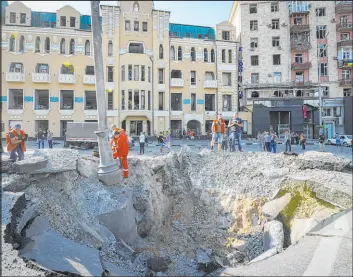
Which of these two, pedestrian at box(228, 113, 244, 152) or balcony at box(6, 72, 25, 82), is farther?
balcony at box(6, 72, 25, 82)

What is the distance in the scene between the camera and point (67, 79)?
32.1 metres

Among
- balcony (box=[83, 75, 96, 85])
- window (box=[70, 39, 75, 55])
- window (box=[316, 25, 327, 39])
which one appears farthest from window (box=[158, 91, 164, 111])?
window (box=[316, 25, 327, 39])

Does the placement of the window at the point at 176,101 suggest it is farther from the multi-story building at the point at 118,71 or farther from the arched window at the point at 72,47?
the arched window at the point at 72,47

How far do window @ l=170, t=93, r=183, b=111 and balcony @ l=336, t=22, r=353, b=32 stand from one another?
25.2m

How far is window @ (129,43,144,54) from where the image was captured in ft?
111

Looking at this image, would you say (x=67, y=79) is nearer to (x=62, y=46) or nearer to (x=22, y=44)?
(x=62, y=46)

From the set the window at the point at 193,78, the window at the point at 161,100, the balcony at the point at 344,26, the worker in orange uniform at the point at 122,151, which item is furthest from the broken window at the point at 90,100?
the balcony at the point at 344,26

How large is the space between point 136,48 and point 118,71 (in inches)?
162

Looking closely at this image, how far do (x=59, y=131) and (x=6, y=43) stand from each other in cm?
1231

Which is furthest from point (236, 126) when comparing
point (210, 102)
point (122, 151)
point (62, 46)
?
point (62, 46)

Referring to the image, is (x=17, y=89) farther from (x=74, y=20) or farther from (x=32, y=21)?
(x=74, y=20)

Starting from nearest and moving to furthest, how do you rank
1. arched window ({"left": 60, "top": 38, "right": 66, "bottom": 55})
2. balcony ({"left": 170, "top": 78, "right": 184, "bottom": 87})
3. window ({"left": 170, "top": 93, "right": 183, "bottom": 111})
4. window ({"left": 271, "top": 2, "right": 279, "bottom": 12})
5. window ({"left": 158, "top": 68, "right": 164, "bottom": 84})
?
arched window ({"left": 60, "top": 38, "right": 66, "bottom": 55}) → balcony ({"left": 170, "top": 78, "right": 184, "bottom": 87}) → window ({"left": 158, "top": 68, "right": 164, "bottom": 84}) → window ({"left": 170, "top": 93, "right": 183, "bottom": 111}) → window ({"left": 271, "top": 2, "right": 279, "bottom": 12})

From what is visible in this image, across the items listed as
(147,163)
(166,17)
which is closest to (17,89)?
(166,17)

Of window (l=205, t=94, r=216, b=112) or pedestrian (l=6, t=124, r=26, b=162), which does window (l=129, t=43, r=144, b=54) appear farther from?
pedestrian (l=6, t=124, r=26, b=162)
